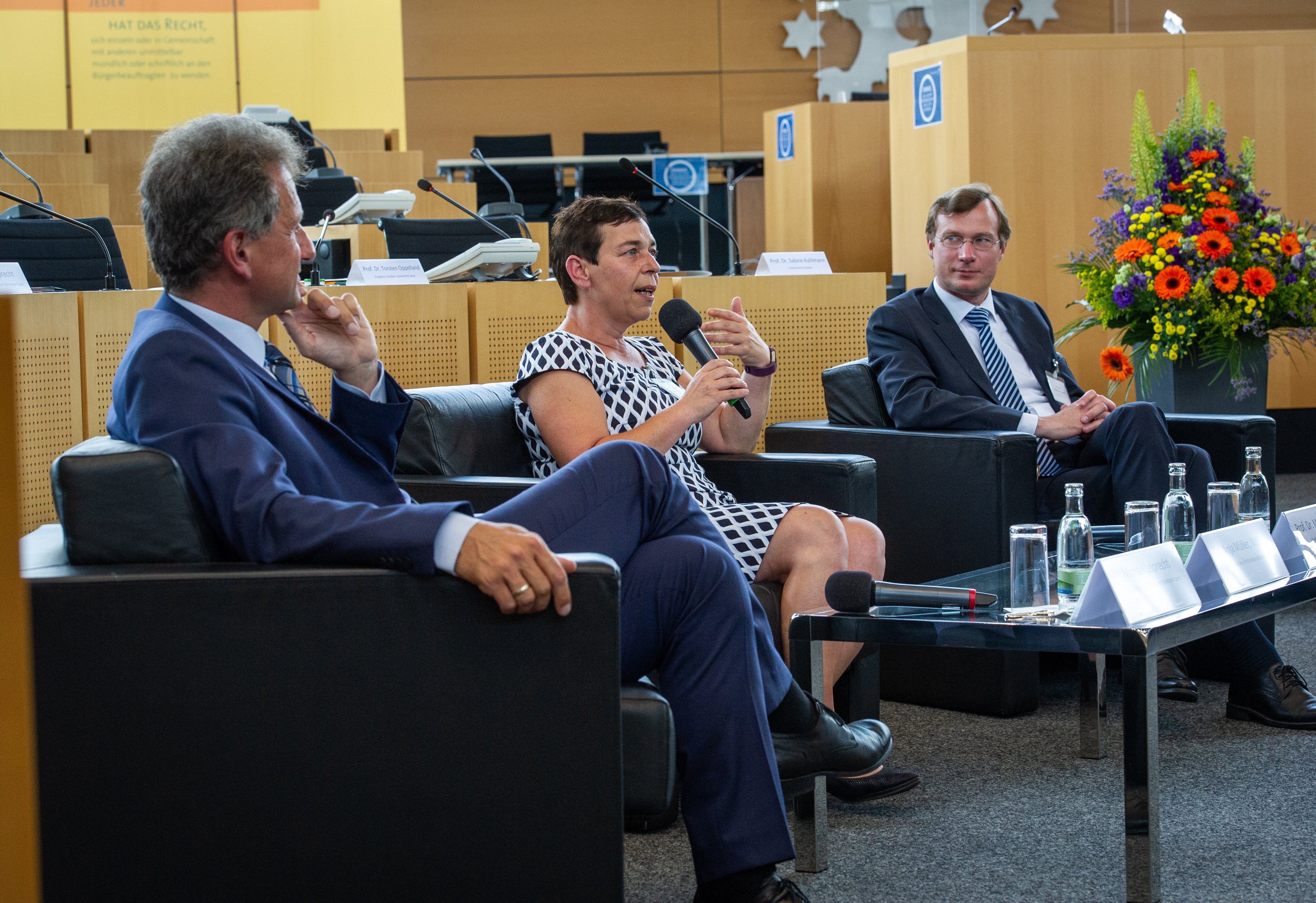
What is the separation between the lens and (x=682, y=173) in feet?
27.1

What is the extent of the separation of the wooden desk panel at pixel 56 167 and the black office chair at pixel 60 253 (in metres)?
2.73

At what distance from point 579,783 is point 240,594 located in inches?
15.3

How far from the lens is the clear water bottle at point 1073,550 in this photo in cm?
205

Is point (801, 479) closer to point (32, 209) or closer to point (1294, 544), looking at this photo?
point (1294, 544)

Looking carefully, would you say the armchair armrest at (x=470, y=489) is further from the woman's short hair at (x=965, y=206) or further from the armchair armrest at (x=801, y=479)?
the woman's short hair at (x=965, y=206)

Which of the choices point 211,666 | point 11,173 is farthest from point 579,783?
point 11,173

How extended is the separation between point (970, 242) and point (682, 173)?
530 centimetres

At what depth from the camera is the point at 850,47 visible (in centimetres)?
827

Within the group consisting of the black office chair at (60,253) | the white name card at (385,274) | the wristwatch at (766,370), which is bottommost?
the wristwatch at (766,370)

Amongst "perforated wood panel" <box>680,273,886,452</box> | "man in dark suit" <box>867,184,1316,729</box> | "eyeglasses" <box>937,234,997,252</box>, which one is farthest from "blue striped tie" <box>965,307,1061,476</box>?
"perforated wood panel" <box>680,273,886,452</box>

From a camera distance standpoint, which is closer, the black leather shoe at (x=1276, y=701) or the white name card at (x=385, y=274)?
the black leather shoe at (x=1276, y=701)

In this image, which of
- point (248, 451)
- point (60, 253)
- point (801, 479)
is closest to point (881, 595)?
point (801, 479)

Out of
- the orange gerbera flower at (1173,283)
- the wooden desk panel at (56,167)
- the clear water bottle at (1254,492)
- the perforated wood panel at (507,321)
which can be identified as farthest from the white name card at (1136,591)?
the wooden desk panel at (56,167)

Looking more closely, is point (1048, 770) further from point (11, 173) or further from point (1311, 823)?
point (11, 173)
